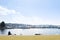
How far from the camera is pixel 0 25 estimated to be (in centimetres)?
6656

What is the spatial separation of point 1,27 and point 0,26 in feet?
2.35

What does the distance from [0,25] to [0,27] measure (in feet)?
7.65

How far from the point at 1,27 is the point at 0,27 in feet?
3.31

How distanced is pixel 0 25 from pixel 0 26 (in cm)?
128

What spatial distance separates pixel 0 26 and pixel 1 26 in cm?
233

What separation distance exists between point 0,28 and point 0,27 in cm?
135

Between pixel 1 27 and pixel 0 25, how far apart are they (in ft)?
5.45

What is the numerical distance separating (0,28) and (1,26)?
2244mm

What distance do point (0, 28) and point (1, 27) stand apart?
2.62 feet

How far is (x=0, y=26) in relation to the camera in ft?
222

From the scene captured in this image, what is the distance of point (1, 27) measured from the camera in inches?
2670

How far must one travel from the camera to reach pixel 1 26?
65.6m
